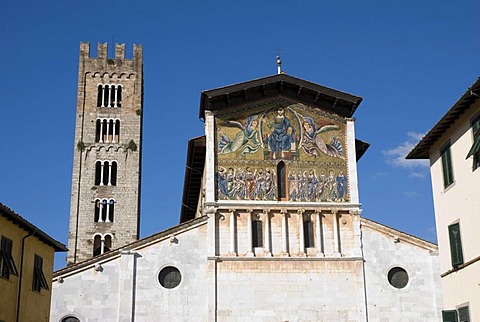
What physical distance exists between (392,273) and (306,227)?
164 inches

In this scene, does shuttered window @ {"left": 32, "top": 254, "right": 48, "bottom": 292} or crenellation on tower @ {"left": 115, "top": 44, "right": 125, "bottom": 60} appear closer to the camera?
shuttered window @ {"left": 32, "top": 254, "right": 48, "bottom": 292}

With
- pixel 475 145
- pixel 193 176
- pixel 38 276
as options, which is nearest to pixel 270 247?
pixel 193 176

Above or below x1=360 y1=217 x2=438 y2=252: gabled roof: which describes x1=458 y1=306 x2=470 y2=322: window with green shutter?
below

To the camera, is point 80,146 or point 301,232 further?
point 80,146

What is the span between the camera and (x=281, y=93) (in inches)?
1270

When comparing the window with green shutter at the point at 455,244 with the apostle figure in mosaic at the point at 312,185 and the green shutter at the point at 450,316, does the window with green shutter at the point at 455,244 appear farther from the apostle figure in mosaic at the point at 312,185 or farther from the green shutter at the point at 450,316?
the apostle figure in mosaic at the point at 312,185

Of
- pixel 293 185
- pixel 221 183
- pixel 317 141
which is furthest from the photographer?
pixel 317 141

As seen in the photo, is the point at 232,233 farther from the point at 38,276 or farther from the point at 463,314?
the point at 463,314

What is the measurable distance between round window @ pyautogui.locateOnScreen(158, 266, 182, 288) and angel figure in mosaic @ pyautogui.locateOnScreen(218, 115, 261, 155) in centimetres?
558

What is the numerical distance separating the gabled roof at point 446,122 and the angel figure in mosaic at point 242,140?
9306 millimetres

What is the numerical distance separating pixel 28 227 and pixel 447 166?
13.1 metres

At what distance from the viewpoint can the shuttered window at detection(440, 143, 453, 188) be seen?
2070 cm

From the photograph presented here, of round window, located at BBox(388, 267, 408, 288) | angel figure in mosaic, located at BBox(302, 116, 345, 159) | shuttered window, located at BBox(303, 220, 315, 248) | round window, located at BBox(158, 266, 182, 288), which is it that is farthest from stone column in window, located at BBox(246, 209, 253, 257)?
round window, located at BBox(388, 267, 408, 288)

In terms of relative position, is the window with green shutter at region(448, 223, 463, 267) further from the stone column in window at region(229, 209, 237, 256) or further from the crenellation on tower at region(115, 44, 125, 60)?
the crenellation on tower at region(115, 44, 125, 60)
